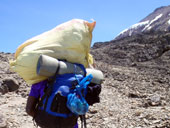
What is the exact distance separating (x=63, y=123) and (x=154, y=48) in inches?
824

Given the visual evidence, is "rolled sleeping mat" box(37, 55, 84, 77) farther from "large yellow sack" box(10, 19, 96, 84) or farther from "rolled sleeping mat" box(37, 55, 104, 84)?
"large yellow sack" box(10, 19, 96, 84)

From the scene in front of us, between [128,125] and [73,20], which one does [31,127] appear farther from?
[73,20]

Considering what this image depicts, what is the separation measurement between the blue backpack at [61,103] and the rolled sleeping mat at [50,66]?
0.16ft

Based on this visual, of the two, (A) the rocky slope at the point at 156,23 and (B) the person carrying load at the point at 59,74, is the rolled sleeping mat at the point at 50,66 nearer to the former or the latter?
(B) the person carrying load at the point at 59,74

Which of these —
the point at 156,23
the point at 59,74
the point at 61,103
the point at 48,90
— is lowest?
the point at 61,103

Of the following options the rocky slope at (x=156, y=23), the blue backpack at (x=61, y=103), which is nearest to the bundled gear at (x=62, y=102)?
the blue backpack at (x=61, y=103)

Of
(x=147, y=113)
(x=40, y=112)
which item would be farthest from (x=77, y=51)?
(x=147, y=113)

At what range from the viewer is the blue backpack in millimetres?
2029

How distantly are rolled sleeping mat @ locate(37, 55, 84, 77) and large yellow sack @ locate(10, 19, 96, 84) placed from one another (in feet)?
0.34

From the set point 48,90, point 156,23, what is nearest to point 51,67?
point 48,90

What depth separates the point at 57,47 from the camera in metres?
2.28

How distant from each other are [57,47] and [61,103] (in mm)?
567

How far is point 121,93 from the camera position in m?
8.44

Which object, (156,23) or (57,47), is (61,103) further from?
(156,23)
